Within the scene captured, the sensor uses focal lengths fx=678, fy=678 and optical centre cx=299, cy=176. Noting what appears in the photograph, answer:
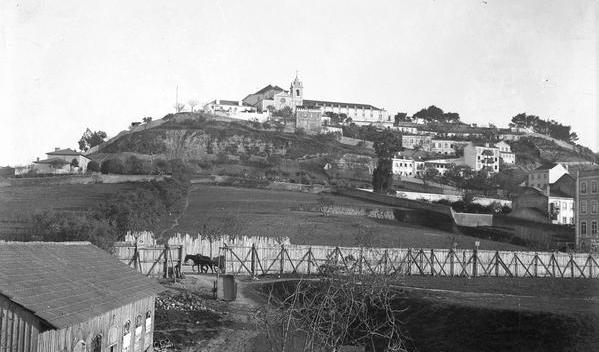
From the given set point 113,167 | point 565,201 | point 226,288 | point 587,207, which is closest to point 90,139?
point 113,167

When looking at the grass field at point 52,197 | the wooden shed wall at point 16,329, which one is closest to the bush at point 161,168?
the grass field at point 52,197

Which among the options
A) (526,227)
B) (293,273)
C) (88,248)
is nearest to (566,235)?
(526,227)

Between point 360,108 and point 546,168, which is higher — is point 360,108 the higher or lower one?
the higher one

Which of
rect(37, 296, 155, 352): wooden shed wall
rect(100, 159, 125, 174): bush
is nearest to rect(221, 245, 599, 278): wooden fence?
rect(37, 296, 155, 352): wooden shed wall

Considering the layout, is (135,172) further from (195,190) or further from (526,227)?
(526,227)

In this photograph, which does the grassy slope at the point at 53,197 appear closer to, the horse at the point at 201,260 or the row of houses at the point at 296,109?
the horse at the point at 201,260

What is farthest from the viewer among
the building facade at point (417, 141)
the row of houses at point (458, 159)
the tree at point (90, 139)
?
the building facade at point (417, 141)
